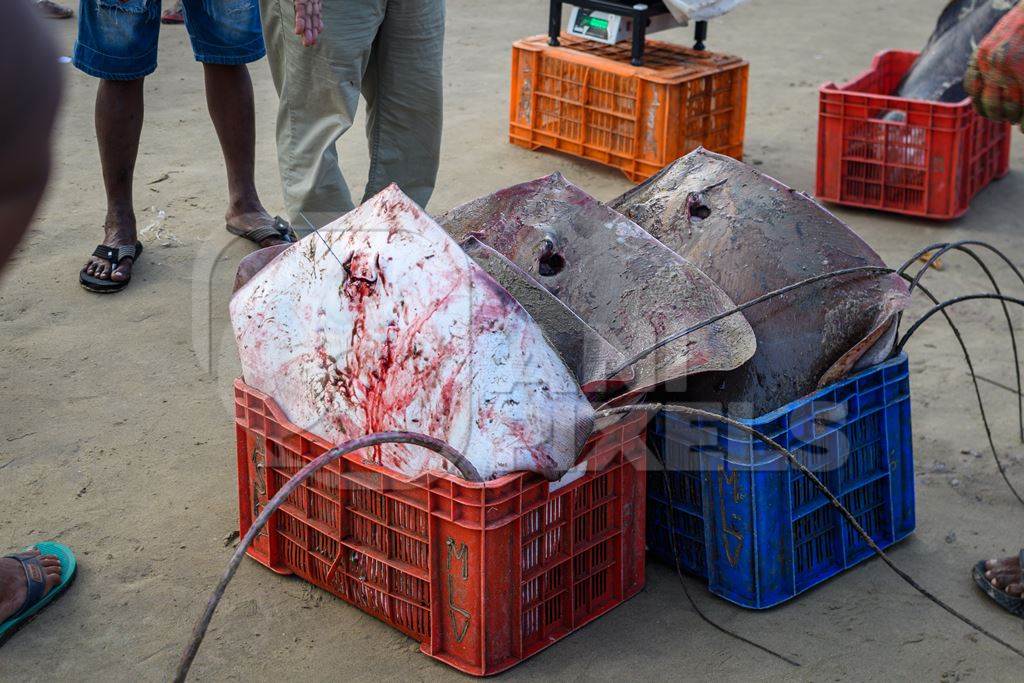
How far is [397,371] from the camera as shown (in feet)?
7.11

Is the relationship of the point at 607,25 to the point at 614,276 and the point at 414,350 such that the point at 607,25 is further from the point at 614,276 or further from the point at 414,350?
the point at 414,350

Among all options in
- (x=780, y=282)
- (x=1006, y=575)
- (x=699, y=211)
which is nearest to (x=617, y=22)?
(x=699, y=211)

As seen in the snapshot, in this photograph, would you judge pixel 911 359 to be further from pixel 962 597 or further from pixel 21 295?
pixel 21 295

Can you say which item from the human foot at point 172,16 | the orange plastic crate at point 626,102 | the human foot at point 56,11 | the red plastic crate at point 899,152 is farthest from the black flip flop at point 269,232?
the human foot at point 56,11

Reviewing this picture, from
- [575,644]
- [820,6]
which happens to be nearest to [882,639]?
[575,644]

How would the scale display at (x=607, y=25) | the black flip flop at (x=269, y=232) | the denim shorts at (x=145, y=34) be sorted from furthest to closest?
the scale display at (x=607, y=25)
the black flip flop at (x=269, y=232)
the denim shorts at (x=145, y=34)

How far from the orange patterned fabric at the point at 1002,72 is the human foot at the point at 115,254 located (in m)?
2.71

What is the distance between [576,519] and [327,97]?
186cm

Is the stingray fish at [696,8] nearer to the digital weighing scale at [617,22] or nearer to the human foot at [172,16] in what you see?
the digital weighing scale at [617,22]

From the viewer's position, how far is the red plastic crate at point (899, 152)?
4414 mm

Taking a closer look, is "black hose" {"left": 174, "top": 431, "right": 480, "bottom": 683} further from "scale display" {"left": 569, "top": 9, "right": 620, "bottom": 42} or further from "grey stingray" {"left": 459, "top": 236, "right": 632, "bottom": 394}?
"scale display" {"left": 569, "top": 9, "right": 620, "bottom": 42}

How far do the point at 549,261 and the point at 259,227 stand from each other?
6.72 ft

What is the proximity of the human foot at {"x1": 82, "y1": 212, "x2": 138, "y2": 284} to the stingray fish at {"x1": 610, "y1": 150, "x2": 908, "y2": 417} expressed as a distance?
2060 mm

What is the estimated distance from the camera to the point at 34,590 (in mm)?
2422
